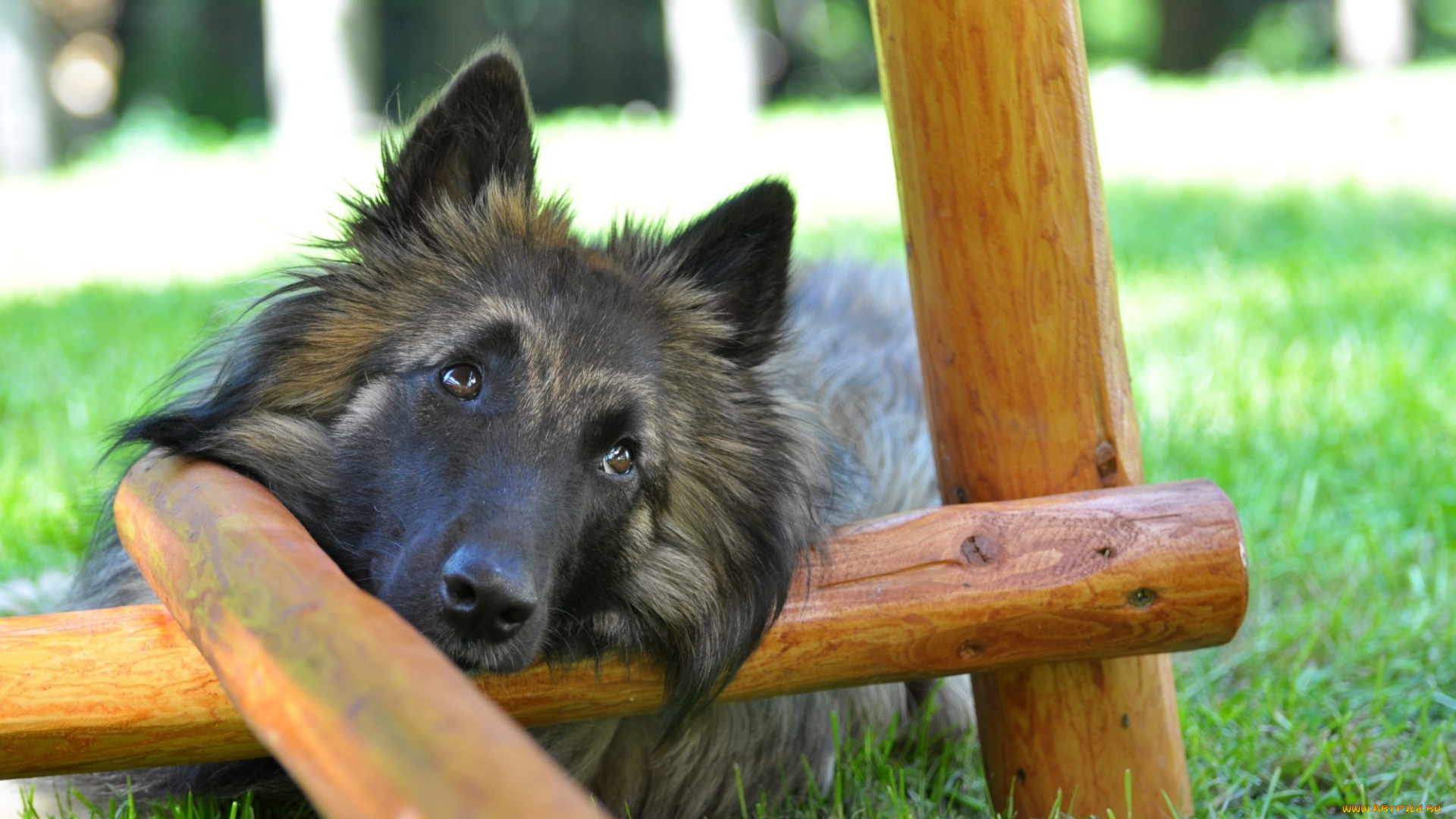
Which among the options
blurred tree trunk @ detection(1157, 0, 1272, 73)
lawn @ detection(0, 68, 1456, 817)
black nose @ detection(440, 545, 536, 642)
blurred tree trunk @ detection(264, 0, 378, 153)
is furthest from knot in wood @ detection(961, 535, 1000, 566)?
blurred tree trunk @ detection(1157, 0, 1272, 73)

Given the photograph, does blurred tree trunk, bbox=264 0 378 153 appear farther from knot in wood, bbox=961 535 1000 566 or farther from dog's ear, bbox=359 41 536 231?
knot in wood, bbox=961 535 1000 566

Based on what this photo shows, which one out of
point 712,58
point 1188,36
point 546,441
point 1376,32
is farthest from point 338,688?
point 1188,36

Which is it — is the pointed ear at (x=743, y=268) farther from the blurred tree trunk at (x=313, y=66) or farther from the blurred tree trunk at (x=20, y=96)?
the blurred tree trunk at (x=20, y=96)

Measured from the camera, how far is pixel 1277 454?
204 inches

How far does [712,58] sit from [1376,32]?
9.44m

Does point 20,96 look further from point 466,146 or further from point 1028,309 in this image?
point 1028,309

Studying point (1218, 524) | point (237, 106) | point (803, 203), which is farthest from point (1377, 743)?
point (237, 106)

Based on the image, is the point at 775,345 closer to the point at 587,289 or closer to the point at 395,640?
the point at 587,289

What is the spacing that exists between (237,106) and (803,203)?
57.1 ft

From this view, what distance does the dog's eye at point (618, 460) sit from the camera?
2.87 m

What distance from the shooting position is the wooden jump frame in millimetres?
2324

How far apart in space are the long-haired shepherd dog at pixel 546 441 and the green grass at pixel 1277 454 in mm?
366

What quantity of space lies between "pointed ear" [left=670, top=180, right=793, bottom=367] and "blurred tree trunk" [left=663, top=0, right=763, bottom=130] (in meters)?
12.4

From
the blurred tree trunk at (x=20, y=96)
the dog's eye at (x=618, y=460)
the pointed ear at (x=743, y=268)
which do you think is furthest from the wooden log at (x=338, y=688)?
the blurred tree trunk at (x=20, y=96)
